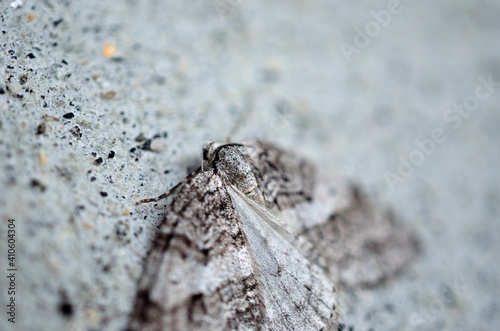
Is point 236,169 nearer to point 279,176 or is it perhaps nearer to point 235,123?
point 279,176

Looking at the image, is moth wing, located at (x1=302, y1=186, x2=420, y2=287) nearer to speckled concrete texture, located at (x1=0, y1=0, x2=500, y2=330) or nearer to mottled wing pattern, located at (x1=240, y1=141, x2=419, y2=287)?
mottled wing pattern, located at (x1=240, y1=141, x2=419, y2=287)

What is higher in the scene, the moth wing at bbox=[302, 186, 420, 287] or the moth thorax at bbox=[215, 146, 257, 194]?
the moth thorax at bbox=[215, 146, 257, 194]

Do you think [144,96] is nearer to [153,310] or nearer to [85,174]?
[85,174]

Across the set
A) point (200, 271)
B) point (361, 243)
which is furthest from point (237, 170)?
point (361, 243)

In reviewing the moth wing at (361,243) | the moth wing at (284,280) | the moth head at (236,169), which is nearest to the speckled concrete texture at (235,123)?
the moth wing at (361,243)

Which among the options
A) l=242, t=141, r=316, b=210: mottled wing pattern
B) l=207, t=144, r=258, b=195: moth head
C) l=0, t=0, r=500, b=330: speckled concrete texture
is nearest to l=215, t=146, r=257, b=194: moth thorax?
l=207, t=144, r=258, b=195: moth head

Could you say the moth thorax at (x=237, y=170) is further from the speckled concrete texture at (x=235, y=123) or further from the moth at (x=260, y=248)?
the speckled concrete texture at (x=235, y=123)
